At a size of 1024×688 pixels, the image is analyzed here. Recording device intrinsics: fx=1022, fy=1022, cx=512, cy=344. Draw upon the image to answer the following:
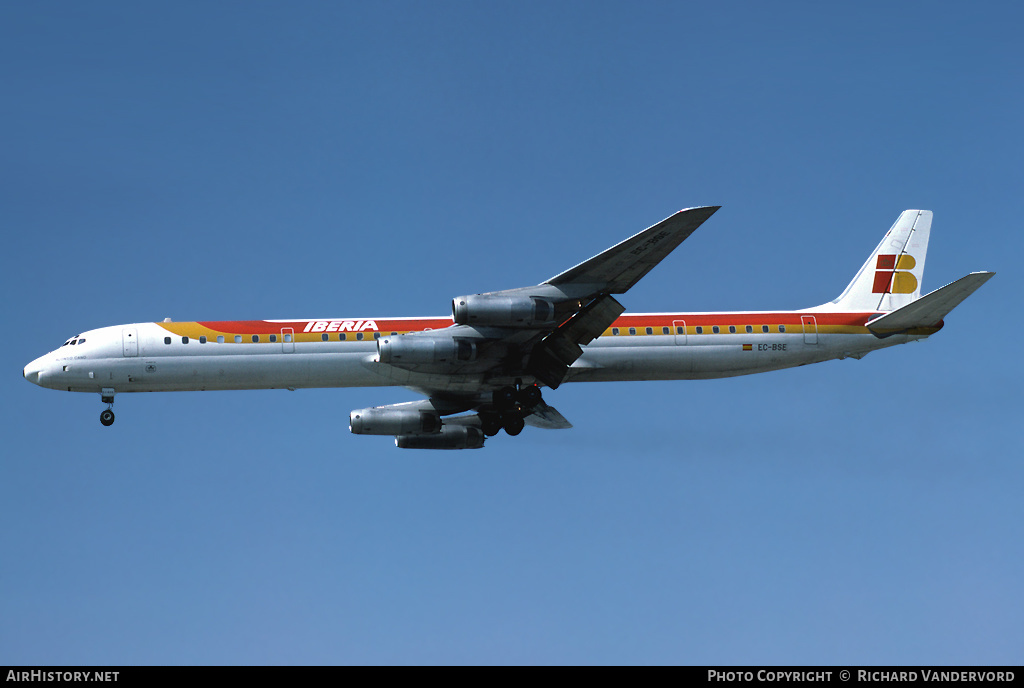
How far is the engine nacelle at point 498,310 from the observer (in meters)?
30.0

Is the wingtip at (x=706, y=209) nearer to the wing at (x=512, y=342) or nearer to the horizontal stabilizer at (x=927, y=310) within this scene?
the wing at (x=512, y=342)

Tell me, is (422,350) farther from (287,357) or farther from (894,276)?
(894,276)

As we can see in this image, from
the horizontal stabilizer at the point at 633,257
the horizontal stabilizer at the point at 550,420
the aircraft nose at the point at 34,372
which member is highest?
the horizontal stabilizer at the point at 633,257

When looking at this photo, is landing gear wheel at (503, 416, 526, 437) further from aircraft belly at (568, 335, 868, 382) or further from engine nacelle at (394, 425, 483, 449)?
engine nacelle at (394, 425, 483, 449)

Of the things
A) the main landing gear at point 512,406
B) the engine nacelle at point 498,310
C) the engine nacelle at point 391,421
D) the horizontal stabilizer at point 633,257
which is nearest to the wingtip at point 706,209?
the horizontal stabilizer at point 633,257

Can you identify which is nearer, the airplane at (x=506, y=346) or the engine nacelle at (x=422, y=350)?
the airplane at (x=506, y=346)

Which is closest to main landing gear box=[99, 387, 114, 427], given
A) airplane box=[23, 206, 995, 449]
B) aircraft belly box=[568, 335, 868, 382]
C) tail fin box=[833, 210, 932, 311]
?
airplane box=[23, 206, 995, 449]

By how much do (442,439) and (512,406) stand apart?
4614 millimetres

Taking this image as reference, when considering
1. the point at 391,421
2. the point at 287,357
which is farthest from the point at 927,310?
the point at 287,357

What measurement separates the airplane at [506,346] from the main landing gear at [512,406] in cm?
5

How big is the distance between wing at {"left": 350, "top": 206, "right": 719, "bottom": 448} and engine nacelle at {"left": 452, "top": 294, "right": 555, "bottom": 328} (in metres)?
0.03

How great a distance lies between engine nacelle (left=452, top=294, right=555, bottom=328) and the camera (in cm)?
3003
